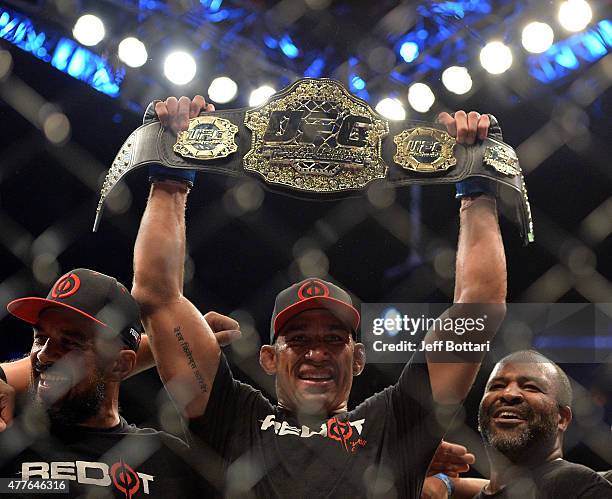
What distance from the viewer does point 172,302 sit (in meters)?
1.86

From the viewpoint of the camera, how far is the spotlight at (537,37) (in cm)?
299

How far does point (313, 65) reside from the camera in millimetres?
3184

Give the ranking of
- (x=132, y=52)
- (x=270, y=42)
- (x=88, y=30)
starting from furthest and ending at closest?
1. (x=270, y=42)
2. (x=132, y=52)
3. (x=88, y=30)

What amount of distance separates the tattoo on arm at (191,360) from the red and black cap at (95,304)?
0.35 ft

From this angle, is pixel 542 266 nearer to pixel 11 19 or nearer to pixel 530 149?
pixel 530 149

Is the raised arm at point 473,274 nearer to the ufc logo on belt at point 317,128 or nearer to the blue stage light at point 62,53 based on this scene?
the ufc logo on belt at point 317,128

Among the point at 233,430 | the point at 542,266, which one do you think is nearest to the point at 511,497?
the point at 233,430

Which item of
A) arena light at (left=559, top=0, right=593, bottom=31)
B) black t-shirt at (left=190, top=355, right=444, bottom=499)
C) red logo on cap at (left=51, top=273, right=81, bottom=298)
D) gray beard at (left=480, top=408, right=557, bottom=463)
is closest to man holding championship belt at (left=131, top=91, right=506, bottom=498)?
black t-shirt at (left=190, top=355, right=444, bottom=499)

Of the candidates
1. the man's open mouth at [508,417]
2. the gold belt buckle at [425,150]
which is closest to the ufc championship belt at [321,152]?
the gold belt buckle at [425,150]

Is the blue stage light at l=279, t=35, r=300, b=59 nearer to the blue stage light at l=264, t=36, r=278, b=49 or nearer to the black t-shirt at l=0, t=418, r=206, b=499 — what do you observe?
the blue stage light at l=264, t=36, r=278, b=49

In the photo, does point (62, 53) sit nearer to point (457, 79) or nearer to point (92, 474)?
point (457, 79)

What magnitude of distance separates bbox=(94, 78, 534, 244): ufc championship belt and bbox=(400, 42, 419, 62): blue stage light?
1.28 metres

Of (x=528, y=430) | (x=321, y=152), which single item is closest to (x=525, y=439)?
(x=528, y=430)

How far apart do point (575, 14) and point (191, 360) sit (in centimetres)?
189
